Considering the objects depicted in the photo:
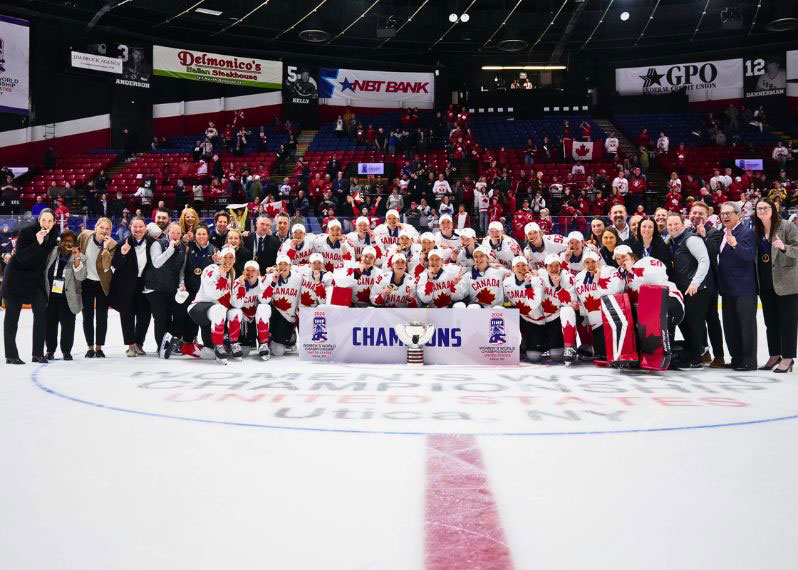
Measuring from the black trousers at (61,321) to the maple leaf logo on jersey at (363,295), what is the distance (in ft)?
10.2

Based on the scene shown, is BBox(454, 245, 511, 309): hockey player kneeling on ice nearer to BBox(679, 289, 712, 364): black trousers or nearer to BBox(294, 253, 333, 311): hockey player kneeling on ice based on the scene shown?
BBox(294, 253, 333, 311): hockey player kneeling on ice

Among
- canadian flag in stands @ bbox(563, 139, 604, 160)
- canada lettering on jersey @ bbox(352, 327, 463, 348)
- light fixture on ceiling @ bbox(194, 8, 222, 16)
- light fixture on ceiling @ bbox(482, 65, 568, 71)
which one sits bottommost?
canada lettering on jersey @ bbox(352, 327, 463, 348)

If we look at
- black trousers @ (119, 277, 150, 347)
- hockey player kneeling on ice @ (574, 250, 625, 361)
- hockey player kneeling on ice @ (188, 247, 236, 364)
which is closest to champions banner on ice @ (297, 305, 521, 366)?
hockey player kneeling on ice @ (574, 250, 625, 361)

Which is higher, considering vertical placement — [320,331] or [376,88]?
[376,88]

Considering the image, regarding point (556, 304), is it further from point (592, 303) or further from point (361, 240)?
point (361, 240)

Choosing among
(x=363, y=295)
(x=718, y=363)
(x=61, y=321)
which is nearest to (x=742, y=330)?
(x=718, y=363)

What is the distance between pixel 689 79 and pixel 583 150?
812 cm

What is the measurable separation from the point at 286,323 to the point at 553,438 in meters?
4.64

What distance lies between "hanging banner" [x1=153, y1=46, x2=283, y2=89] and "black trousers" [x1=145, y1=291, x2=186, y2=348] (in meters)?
19.7

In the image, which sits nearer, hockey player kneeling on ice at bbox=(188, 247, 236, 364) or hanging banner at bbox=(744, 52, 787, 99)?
hockey player kneeling on ice at bbox=(188, 247, 236, 364)

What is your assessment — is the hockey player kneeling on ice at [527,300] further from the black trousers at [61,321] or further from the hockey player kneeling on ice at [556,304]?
the black trousers at [61,321]

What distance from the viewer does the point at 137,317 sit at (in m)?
7.80

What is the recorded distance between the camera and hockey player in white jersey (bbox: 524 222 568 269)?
800 cm

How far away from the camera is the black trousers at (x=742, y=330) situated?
659 centimetres
